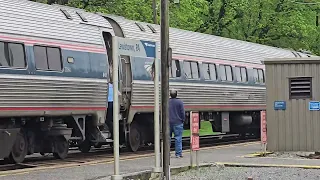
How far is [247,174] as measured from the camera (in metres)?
12.7

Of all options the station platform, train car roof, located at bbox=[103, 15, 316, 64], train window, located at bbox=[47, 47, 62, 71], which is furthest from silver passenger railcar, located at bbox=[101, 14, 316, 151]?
train window, located at bbox=[47, 47, 62, 71]

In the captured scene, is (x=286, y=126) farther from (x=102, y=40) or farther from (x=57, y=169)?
(x=57, y=169)

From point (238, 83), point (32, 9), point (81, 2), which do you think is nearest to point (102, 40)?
point (32, 9)

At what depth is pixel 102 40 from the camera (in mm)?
17438

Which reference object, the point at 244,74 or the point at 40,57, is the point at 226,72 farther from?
the point at 40,57

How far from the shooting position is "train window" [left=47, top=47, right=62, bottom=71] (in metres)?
15.5

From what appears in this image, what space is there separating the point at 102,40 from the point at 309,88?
550 cm

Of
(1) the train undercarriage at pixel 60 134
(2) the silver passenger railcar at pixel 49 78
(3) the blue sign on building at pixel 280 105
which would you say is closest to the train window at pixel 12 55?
(2) the silver passenger railcar at pixel 49 78

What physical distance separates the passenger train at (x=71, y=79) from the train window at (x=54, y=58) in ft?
0.08

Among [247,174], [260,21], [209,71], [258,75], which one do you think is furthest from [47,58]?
[260,21]

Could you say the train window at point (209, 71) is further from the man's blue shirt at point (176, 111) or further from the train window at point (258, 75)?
the man's blue shirt at point (176, 111)

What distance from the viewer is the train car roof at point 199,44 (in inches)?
767

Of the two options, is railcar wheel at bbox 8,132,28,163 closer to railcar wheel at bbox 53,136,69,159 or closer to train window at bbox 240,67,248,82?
railcar wheel at bbox 53,136,69,159

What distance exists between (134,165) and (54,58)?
3.33m
